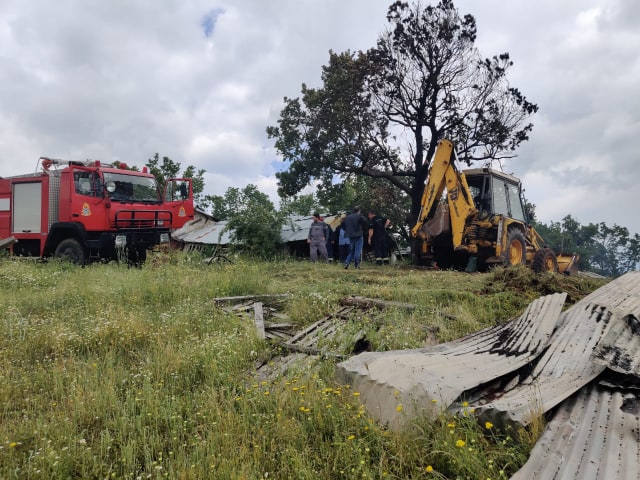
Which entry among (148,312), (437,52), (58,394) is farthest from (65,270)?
(437,52)

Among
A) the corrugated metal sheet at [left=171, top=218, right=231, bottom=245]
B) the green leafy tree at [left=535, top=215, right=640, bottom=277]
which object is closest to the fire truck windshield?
the corrugated metal sheet at [left=171, top=218, right=231, bottom=245]

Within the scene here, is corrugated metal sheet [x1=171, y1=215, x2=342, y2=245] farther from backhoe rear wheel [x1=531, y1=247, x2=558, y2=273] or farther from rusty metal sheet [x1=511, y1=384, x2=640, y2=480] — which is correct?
rusty metal sheet [x1=511, y1=384, x2=640, y2=480]

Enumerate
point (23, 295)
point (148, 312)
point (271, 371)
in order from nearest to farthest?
point (271, 371) < point (148, 312) < point (23, 295)

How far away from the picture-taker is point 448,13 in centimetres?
1494

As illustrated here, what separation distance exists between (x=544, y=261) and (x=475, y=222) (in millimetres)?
1938

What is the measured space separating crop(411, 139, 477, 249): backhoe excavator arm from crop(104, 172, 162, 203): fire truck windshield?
23.9ft

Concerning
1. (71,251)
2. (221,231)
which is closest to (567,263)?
(221,231)

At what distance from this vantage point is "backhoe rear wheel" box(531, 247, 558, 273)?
1024cm

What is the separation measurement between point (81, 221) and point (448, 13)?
13411mm

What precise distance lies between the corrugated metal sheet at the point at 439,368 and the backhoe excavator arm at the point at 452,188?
5786 mm

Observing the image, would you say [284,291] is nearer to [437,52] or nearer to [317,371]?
[317,371]

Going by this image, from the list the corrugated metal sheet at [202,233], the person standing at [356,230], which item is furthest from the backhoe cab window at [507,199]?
the corrugated metal sheet at [202,233]

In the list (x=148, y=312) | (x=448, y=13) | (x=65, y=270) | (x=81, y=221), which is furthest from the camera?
(x=448, y=13)

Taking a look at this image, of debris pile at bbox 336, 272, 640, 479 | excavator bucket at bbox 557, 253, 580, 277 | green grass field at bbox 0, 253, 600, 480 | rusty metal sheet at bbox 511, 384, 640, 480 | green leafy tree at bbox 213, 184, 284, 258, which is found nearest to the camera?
rusty metal sheet at bbox 511, 384, 640, 480
